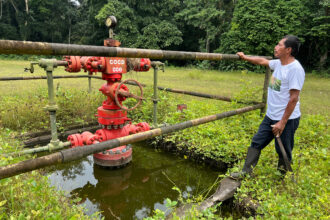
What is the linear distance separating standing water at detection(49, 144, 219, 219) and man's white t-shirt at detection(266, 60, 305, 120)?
113 cm

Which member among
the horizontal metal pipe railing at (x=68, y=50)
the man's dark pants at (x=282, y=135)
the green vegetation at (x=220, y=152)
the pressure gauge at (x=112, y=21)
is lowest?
the green vegetation at (x=220, y=152)

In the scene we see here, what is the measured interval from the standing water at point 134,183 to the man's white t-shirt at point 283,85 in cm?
113

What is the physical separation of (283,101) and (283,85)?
156 millimetres

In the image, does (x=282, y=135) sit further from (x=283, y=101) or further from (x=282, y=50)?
(x=282, y=50)

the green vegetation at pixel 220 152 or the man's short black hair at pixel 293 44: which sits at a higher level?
the man's short black hair at pixel 293 44

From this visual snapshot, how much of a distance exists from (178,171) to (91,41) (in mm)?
26212

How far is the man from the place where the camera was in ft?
6.52

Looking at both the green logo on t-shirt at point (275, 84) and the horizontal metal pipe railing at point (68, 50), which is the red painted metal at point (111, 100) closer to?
the horizontal metal pipe railing at point (68, 50)

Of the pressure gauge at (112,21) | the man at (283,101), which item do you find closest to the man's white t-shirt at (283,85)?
the man at (283,101)

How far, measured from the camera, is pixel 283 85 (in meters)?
2.10

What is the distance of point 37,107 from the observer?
401 centimetres

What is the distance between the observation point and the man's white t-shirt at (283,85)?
197 cm

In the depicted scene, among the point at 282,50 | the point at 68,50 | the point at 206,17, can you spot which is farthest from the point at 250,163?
the point at 206,17

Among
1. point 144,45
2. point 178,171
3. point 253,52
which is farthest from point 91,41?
point 178,171
